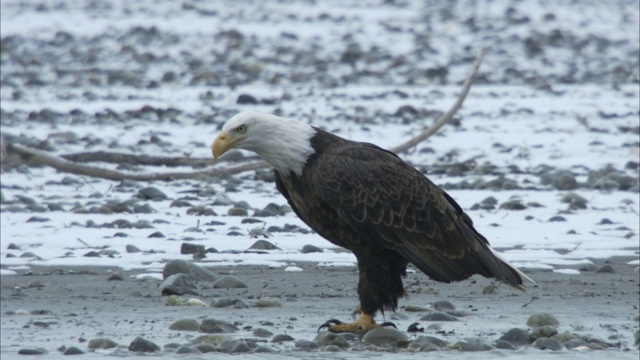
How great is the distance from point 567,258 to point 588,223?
42.5 inches

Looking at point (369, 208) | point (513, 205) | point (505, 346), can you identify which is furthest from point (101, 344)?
point (513, 205)

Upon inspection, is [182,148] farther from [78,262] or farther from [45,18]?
[45,18]

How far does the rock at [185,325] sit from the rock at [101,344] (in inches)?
14.0

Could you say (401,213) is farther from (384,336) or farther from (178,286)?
(178,286)

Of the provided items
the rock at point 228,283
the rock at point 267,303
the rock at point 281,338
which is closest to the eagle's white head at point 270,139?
the rock at point 267,303

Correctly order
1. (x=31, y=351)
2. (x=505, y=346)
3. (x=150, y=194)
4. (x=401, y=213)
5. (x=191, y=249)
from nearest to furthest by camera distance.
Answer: (x=31, y=351) < (x=505, y=346) < (x=401, y=213) < (x=191, y=249) < (x=150, y=194)

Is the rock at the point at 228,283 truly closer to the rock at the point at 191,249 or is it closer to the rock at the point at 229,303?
the rock at the point at 229,303

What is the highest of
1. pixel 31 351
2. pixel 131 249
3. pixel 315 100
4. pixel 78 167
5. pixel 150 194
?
pixel 315 100

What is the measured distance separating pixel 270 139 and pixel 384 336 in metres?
0.88

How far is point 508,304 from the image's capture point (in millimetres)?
5410

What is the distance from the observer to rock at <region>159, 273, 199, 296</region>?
5430mm

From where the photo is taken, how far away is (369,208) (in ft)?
16.0

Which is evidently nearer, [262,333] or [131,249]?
[262,333]

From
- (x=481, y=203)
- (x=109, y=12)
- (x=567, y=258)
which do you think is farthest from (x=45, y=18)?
(x=567, y=258)
